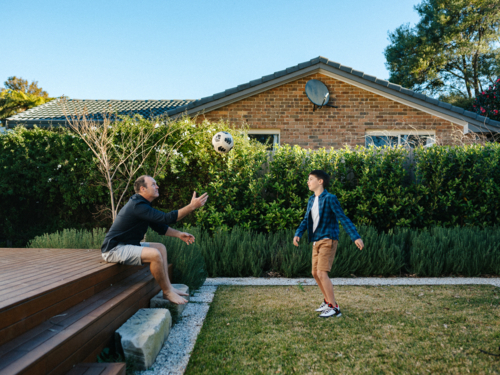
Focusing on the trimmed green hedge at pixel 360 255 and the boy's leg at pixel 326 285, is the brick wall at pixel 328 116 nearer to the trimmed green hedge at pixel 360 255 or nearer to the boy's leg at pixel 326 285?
the trimmed green hedge at pixel 360 255

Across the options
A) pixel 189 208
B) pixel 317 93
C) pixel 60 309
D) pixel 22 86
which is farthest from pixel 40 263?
pixel 22 86

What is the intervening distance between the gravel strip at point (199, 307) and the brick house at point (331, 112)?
631 centimetres

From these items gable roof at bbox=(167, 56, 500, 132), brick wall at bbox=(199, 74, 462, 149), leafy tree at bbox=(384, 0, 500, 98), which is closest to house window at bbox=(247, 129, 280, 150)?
brick wall at bbox=(199, 74, 462, 149)

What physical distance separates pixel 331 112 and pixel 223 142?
17.9ft

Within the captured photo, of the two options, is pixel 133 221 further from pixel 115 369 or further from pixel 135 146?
pixel 135 146

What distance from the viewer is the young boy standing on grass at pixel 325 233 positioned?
12.4 ft

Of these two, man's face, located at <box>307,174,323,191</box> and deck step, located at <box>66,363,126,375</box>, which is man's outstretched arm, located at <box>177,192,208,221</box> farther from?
deck step, located at <box>66,363,126,375</box>

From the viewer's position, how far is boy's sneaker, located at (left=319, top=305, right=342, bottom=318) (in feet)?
12.2

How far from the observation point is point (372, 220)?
22.9 ft

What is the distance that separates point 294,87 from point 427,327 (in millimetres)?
9299

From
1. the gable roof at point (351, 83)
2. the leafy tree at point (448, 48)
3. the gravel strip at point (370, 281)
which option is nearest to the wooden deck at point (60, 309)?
the gravel strip at point (370, 281)

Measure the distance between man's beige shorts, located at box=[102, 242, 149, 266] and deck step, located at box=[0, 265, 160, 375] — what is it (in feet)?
0.85

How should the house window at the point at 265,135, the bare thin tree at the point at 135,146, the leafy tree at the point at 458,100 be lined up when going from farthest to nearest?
the leafy tree at the point at 458,100, the house window at the point at 265,135, the bare thin tree at the point at 135,146

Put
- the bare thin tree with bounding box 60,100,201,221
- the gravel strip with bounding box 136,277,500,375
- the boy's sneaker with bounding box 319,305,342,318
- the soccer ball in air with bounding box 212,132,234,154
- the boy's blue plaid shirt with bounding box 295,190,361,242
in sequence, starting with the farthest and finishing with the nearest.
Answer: the bare thin tree with bounding box 60,100,201,221 < the soccer ball in air with bounding box 212,132,234,154 < the boy's blue plaid shirt with bounding box 295,190,361,242 < the boy's sneaker with bounding box 319,305,342,318 < the gravel strip with bounding box 136,277,500,375
